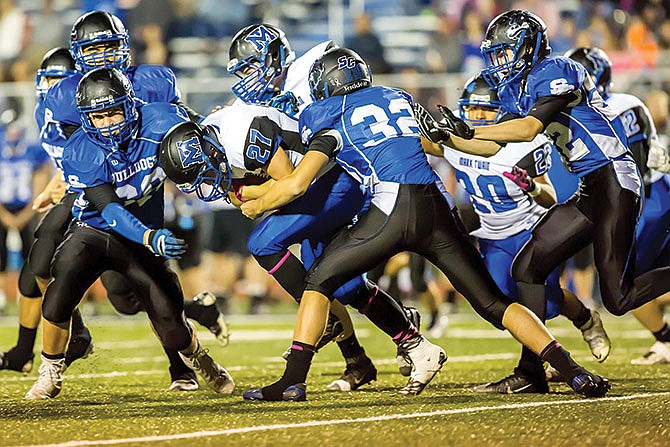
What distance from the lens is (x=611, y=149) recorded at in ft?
17.9

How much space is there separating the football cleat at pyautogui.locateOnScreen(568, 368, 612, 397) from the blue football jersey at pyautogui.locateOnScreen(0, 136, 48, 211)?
23.6 feet

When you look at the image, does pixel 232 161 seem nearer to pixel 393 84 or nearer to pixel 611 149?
pixel 611 149

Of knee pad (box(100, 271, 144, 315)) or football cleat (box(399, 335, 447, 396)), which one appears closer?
football cleat (box(399, 335, 447, 396))

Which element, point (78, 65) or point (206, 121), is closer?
point (206, 121)

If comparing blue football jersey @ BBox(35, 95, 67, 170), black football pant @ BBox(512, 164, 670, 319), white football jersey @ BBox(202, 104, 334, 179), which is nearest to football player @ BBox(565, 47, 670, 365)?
black football pant @ BBox(512, 164, 670, 319)

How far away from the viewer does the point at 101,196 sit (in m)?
5.09

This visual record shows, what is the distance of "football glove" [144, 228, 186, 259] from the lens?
4785 mm

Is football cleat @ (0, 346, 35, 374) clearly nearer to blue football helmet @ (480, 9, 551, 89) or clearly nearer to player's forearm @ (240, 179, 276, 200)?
player's forearm @ (240, 179, 276, 200)

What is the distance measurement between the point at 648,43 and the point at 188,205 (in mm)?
4633

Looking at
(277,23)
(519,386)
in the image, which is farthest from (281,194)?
(277,23)

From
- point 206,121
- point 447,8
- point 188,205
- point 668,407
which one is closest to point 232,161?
point 206,121

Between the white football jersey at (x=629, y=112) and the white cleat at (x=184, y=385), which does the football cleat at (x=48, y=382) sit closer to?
the white cleat at (x=184, y=385)

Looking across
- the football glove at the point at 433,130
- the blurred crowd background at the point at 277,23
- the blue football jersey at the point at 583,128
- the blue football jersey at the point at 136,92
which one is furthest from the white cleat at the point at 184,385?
the blurred crowd background at the point at 277,23

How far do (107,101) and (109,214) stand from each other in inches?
19.3
